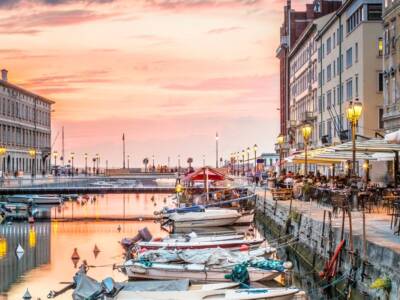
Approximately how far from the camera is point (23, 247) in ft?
174

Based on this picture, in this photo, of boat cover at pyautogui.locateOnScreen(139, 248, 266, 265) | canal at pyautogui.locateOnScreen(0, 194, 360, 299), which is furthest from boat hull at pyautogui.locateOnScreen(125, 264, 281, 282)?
canal at pyautogui.locateOnScreen(0, 194, 360, 299)

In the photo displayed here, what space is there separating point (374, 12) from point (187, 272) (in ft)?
146

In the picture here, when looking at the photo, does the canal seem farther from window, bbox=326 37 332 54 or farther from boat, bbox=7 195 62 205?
window, bbox=326 37 332 54

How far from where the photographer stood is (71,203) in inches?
4444

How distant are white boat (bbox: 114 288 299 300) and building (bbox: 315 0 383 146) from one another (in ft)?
130

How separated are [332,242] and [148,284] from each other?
8102 millimetres

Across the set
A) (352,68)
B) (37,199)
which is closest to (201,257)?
(352,68)

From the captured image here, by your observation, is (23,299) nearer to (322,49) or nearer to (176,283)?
(176,283)

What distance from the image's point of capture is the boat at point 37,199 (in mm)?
94562

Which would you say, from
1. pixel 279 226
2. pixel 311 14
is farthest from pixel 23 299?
pixel 311 14

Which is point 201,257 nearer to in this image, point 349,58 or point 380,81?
point 380,81

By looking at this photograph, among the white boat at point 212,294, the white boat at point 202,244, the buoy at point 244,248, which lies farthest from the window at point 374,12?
the white boat at point 212,294

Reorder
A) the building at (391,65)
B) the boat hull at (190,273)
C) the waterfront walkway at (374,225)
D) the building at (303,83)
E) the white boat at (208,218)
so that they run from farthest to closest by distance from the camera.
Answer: the building at (303,83)
the white boat at (208,218)
the building at (391,65)
the boat hull at (190,273)
the waterfront walkway at (374,225)

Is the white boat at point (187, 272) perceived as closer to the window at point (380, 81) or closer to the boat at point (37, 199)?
the window at point (380, 81)
